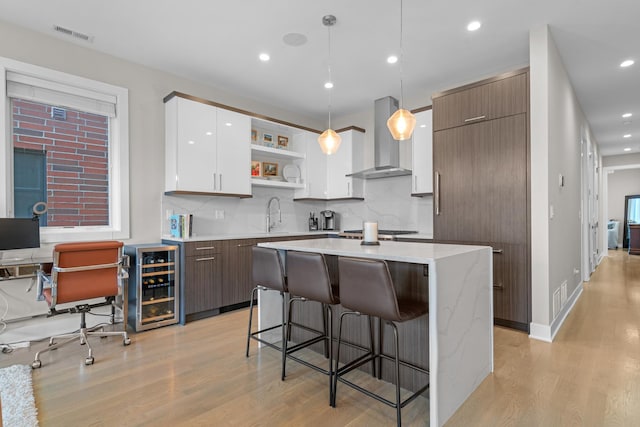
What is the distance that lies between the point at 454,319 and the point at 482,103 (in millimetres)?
2418

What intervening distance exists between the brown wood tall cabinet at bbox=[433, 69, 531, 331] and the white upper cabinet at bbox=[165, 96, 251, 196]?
2.39 m

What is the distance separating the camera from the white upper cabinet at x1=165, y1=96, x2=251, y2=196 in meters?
3.76

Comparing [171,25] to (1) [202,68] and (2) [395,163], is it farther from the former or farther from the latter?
(2) [395,163]

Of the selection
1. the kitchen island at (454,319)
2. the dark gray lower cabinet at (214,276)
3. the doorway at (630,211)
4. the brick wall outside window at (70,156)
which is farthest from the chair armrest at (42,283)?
the doorway at (630,211)

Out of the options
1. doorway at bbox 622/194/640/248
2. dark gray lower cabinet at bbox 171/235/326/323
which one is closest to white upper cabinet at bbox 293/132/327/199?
dark gray lower cabinet at bbox 171/235/326/323

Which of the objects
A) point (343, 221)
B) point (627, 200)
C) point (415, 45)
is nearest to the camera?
point (415, 45)

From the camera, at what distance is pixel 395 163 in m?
4.84

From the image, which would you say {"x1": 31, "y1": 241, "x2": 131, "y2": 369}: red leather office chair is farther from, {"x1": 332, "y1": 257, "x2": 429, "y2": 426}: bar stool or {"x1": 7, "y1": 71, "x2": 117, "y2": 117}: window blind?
{"x1": 332, "y1": 257, "x2": 429, "y2": 426}: bar stool

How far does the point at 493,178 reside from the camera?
3.29 metres

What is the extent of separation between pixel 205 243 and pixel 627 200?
1255 centimetres

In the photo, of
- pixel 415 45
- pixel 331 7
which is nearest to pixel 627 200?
pixel 415 45

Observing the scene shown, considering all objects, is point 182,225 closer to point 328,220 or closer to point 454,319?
point 328,220

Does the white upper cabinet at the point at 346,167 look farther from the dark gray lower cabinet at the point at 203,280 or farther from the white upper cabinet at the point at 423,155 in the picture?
the dark gray lower cabinet at the point at 203,280

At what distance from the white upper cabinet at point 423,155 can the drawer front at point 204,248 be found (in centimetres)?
253
